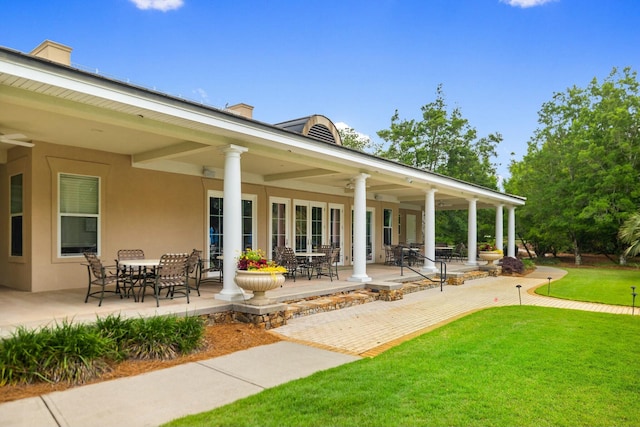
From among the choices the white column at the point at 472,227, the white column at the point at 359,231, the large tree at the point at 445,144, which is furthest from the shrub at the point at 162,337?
the large tree at the point at 445,144

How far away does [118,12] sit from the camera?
13.2 meters

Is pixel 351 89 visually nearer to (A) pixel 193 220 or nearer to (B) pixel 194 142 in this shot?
(A) pixel 193 220

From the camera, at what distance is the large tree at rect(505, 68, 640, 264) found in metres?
19.0

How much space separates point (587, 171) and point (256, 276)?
2031 centimetres

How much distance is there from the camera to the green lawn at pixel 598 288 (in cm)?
1005

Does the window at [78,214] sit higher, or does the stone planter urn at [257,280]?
the window at [78,214]

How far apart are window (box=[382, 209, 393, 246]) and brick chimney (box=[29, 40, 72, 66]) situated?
1292 centimetres

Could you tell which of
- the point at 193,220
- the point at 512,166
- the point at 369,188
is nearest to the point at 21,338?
the point at 193,220

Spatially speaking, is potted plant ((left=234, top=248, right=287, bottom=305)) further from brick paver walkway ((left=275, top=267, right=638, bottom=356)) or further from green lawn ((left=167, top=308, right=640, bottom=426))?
green lawn ((left=167, top=308, right=640, bottom=426))

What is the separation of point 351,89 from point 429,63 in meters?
6.91

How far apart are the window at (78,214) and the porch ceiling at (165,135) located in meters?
0.76

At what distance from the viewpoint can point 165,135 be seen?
260 inches

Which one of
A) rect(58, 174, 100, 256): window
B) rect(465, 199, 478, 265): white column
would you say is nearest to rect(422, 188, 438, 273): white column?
rect(465, 199, 478, 265): white column

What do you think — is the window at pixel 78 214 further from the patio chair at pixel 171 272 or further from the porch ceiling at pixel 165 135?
the patio chair at pixel 171 272
